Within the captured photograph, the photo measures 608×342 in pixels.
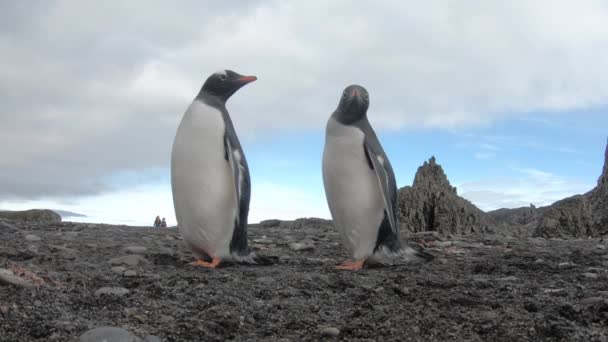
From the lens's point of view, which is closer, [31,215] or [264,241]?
[264,241]

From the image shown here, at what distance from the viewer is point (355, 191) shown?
20.4ft

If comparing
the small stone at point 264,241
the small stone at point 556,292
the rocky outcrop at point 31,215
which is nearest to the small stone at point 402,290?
the small stone at point 556,292

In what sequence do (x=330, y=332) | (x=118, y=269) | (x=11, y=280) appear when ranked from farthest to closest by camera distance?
(x=118, y=269) < (x=11, y=280) < (x=330, y=332)

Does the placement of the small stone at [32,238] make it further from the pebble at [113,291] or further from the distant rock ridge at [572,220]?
the distant rock ridge at [572,220]

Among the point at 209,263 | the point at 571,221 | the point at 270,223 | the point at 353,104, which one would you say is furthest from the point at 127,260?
the point at 571,221

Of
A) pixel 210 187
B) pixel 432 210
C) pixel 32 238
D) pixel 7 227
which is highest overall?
pixel 432 210

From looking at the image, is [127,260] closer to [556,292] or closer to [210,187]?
[210,187]

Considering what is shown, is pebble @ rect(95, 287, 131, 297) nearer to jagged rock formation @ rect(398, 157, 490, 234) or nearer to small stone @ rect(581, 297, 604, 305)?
small stone @ rect(581, 297, 604, 305)

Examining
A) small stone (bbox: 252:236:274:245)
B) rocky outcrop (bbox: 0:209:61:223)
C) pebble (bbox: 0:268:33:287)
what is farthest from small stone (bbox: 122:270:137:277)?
rocky outcrop (bbox: 0:209:61:223)

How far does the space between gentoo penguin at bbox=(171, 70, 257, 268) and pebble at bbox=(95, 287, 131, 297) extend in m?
1.58

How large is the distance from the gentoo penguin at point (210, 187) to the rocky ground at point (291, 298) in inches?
11.5

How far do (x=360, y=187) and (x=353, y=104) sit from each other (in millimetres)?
803

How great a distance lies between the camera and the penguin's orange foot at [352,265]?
594 cm

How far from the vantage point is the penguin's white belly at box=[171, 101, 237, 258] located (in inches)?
236
